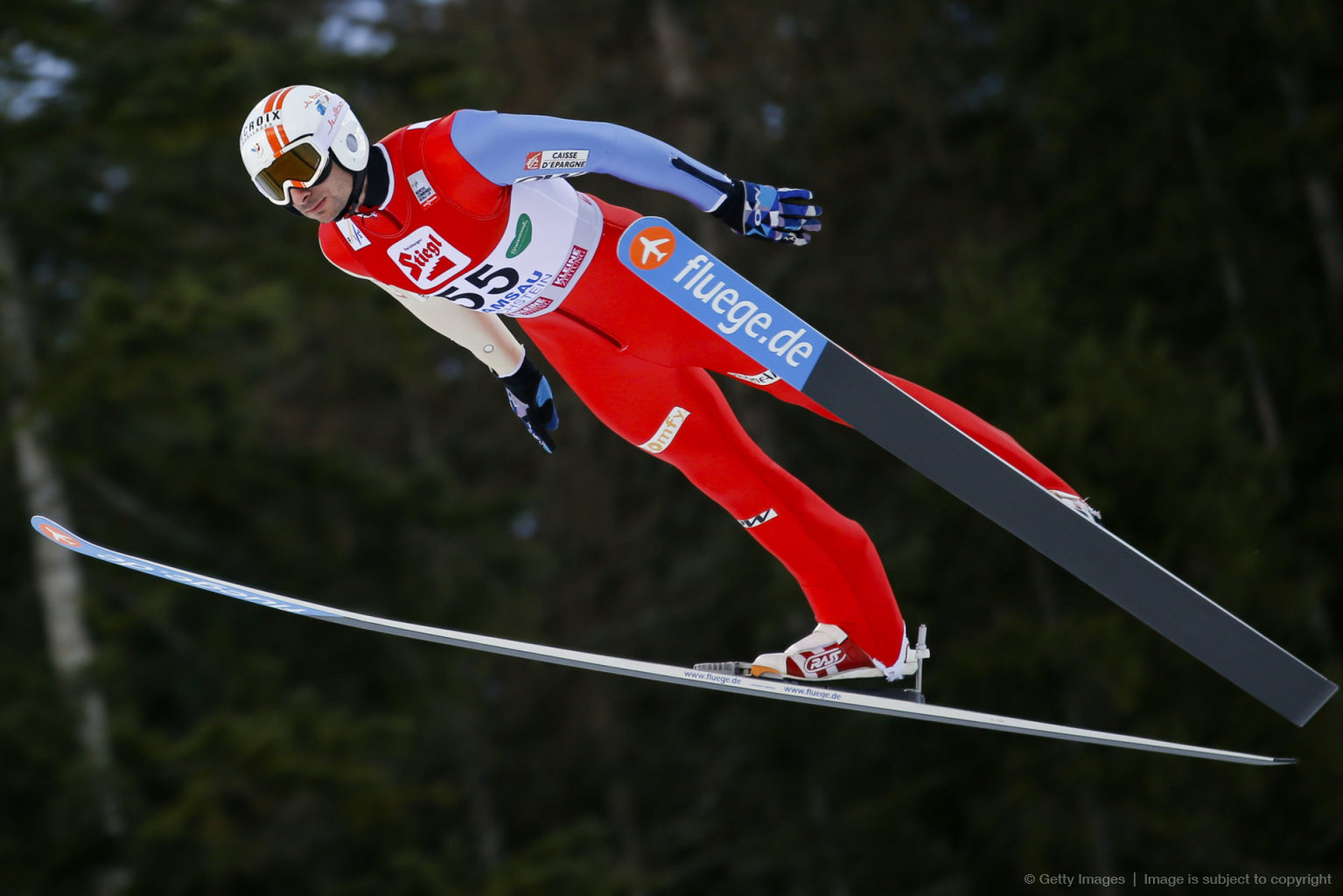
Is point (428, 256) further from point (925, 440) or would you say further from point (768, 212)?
point (925, 440)

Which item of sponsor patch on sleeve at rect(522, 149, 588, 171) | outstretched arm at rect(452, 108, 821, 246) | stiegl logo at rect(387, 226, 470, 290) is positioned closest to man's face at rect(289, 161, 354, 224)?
stiegl logo at rect(387, 226, 470, 290)

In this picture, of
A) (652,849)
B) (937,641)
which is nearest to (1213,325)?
(937,641)

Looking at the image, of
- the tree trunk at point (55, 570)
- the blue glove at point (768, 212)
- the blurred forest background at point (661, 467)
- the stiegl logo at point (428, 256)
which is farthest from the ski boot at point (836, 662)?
the tree trunk at point (55, 570)

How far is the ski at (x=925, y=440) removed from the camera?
312 cm

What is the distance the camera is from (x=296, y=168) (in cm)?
301

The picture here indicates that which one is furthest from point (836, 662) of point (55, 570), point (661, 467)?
point (661, 467)

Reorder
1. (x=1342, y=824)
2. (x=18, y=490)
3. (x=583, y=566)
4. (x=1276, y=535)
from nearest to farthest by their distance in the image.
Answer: (x=1342, y=824), (x=1276, y=535), (x=18, y=490), (x=583, y=566)

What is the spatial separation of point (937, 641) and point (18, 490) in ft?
22.2

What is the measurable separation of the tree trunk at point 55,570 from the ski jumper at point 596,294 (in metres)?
5.48

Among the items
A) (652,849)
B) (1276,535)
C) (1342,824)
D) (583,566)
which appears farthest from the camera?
(583,566)

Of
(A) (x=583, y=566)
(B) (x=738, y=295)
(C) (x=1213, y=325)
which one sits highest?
(C) (x=1213, y=325)

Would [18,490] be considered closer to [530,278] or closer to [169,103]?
[169,103]

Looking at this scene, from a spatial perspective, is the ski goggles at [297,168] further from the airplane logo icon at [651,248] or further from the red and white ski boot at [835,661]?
the red and white ski boot at [835,661]

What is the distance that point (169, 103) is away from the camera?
699 centimetres
